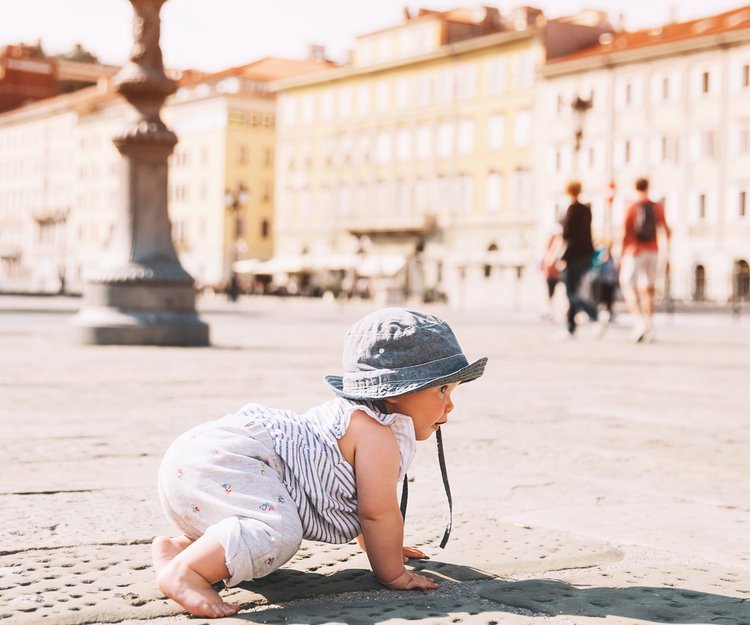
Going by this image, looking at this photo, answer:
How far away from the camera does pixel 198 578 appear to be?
286 centimetres

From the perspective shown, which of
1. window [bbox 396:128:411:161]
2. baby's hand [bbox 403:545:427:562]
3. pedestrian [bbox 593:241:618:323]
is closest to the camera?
baby's hand [bbox 403:545:427:562]

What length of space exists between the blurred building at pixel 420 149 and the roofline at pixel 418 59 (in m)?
0.08

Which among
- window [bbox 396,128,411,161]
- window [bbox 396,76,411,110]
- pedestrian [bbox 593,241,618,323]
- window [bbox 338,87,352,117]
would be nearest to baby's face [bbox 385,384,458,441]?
pedestrian [bbox 593,241,618,323]

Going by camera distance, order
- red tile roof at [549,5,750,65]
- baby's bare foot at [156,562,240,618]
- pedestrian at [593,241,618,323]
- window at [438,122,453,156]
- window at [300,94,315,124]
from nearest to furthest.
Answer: baby's bare foot at [156,562,240,618]
pedestrian at [593,241,618,323]
red tile roof at [549,5,750,65]
window at [438,122,453,156]
window at [300,94,315,124]

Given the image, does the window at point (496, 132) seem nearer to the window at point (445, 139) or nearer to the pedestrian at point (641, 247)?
the window at point (445, 139)

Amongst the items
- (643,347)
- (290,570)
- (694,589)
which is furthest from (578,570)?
(643,347)

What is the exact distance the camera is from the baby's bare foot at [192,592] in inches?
109

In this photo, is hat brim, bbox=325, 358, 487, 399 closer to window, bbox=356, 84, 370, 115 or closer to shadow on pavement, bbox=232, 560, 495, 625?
shadow on pavement, bbox=232, 560, 495, 625

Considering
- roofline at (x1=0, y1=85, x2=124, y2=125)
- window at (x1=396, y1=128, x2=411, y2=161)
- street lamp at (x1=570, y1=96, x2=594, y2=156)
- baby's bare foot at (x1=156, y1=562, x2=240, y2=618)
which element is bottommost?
baby's bare foot at (x1=156, y1=562, x2=240, y2=618)

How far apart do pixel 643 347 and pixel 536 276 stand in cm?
3212

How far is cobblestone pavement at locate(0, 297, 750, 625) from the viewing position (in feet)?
9.50

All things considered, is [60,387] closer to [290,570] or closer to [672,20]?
[290,570]

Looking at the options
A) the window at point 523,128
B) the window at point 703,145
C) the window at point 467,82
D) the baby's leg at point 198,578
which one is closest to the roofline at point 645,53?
the window at point 523,128

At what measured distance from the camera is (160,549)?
307 centimetres
